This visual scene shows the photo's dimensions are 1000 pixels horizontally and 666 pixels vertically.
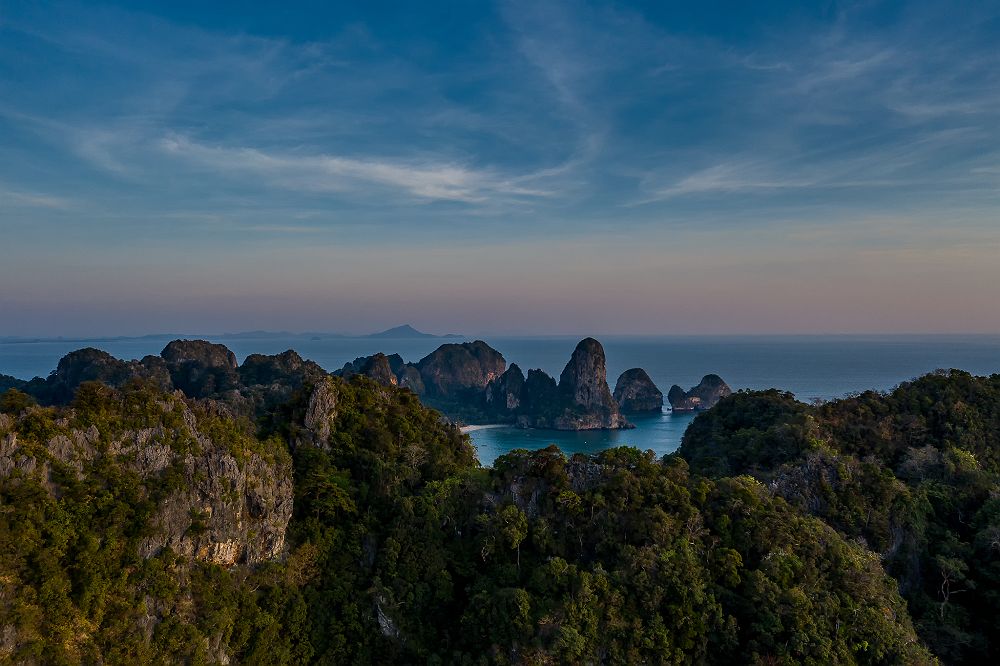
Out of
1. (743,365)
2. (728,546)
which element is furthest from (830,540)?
(743,365)

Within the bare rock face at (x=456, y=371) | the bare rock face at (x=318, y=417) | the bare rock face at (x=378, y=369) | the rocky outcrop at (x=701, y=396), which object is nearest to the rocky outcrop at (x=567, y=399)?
the bare rock face at (x=456, y=371)

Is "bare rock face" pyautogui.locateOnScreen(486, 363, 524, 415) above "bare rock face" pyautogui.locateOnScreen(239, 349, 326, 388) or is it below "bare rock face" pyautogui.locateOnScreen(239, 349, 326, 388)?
below

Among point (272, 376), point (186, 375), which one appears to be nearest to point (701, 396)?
point (272, 376)

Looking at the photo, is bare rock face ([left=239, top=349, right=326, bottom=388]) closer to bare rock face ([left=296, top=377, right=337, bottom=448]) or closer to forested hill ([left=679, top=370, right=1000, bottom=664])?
bare rock face ([left=296, top=377, right=337, bottom=448])

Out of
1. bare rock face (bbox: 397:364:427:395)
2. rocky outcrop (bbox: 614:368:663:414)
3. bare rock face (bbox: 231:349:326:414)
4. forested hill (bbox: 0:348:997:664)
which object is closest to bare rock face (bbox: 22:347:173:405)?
bare rock face (bbox: 231:349:326:414)

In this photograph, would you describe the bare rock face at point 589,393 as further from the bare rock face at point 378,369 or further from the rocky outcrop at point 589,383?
the bare rock face at point 378,369
